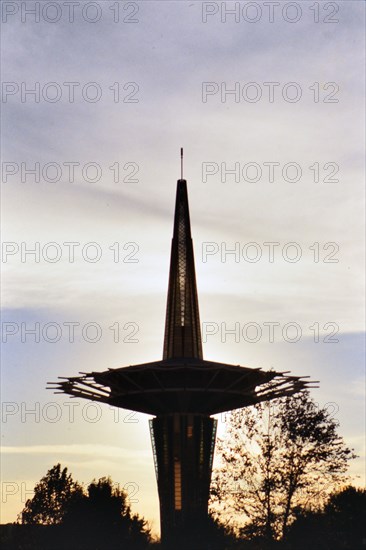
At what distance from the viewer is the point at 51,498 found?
409 ft

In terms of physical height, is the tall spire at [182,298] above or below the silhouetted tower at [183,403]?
above

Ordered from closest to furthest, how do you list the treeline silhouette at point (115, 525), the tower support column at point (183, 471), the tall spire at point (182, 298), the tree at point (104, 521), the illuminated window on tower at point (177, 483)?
the treeline silhouette at point (115, 525), the tower support column at point (183, 471), the illuminated window on tower at point (177, 483), the tall spire at point (182, 298), the tree at point (104, 521)

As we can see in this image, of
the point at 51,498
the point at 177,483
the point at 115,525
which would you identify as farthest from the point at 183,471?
the point at 51,498

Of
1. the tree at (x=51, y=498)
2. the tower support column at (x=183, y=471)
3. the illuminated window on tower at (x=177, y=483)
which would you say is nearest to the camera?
the tower support column at (x=183, y=471)

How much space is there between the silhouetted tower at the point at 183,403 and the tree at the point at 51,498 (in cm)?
2835

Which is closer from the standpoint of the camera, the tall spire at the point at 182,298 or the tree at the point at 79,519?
the tall spire at the point at 182,298

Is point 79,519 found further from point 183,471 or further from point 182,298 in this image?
point 182,298

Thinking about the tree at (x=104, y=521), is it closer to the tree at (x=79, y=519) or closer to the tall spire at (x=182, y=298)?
the tree at (x=79, y=519)

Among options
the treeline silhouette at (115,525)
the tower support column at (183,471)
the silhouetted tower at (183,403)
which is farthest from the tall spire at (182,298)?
the treeline silhouette at (115,525)

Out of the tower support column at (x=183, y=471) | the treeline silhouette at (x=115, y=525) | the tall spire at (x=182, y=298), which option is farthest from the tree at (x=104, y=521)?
the tall spire at (x=182, y=298)

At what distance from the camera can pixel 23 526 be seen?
395 feet

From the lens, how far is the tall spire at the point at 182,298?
95938 mm

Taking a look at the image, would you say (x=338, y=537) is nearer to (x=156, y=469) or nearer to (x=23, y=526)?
(x=156, y=469)

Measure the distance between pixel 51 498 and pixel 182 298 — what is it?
42.0m
